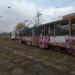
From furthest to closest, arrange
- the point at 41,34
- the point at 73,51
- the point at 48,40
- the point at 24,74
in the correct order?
1. the point at 41,34
2. the point at 48,40
3. the point at 73,51
4. the point at 24,74

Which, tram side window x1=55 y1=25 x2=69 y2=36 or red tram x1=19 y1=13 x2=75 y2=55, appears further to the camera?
tram side window x1=55 y1=25 x2=69 y2=36

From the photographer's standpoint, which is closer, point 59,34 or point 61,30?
point 61,30

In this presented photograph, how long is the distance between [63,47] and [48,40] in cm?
466

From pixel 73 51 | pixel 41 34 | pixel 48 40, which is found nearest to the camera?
pixel 73 51

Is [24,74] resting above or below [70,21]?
below

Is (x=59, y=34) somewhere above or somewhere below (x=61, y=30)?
below

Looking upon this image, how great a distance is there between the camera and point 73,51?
18750mm

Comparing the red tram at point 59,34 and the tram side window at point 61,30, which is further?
the tram side window at point 61,30

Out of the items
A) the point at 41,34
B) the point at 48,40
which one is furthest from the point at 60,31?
the point at 41,34

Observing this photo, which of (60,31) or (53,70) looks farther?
(60,31)

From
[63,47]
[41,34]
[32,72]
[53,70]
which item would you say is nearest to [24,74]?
[32,72]

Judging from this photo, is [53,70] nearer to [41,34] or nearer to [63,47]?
[63,47]

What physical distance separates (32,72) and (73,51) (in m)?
7.10

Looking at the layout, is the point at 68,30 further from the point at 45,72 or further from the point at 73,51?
the point at 45,72
